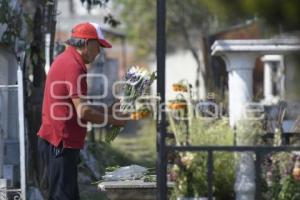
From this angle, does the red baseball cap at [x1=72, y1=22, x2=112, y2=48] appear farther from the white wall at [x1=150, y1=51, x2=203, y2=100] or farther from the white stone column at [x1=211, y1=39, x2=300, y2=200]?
the white wall at [x1=150, y1=51, x2=203, y2=100]

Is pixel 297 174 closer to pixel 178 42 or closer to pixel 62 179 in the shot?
pixel 62 179

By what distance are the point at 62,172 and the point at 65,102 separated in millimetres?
574

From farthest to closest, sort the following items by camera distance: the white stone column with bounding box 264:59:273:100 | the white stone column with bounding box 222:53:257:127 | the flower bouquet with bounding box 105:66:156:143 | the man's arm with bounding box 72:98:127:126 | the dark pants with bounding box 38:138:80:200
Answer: the white stone column with bounding box 264:59:273:100
the white stone column with bounding box 222:53:257:127
the flower bouquet with bounding box 105:66:156:143
the dark pants with bounding box 38:138:80:200
the man's arm with bounding box 72:98:127:126

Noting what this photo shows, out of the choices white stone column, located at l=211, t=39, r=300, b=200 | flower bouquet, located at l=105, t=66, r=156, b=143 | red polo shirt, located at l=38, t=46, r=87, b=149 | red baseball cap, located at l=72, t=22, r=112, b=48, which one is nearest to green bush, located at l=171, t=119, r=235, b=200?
red polo shirt, located at l=38, t=46, r=87, b=149

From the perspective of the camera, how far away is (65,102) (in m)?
6.60

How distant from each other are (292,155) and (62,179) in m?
1.93

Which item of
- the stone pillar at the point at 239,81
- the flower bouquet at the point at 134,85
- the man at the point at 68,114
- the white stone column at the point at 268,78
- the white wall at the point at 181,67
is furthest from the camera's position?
the white wall at the point at 181,67

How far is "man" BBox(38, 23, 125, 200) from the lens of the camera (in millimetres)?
6578

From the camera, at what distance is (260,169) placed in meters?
5.53

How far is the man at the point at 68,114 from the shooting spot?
21.6 ft

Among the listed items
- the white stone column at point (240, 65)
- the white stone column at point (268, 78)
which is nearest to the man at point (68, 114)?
the white stone column at point (240, 65)

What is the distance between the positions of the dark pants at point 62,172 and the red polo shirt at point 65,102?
7cm

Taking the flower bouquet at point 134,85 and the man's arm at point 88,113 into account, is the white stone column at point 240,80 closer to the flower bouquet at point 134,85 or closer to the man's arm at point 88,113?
the flower bouquet at point 134,85

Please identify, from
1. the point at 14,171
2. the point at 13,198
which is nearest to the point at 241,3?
the point at 13,198
